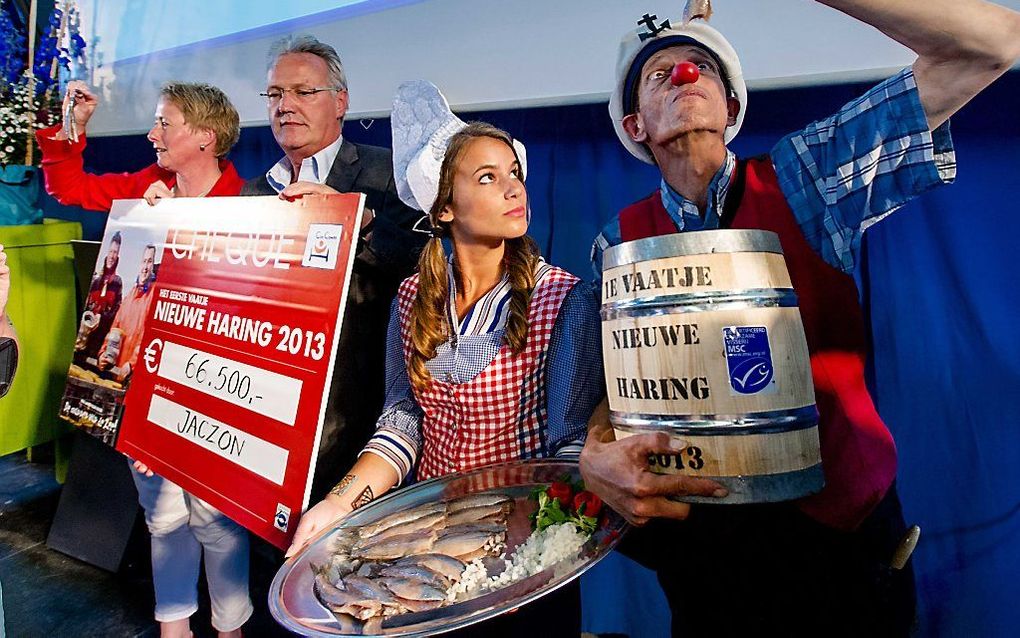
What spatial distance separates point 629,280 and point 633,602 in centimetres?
140

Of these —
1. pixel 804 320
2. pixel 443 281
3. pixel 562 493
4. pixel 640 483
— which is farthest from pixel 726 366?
pixel 443 281

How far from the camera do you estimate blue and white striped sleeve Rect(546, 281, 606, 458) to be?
139cm

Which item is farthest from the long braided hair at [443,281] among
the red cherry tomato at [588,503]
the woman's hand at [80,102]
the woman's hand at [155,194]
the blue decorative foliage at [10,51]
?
the blue decorative foliage at [10,51]

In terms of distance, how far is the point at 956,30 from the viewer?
32.8 inches

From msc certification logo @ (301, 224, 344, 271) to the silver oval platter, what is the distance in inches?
26.5

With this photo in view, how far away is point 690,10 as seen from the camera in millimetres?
1217

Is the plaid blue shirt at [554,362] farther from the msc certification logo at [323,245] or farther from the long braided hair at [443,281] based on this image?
the msc certification logo at [323,245]

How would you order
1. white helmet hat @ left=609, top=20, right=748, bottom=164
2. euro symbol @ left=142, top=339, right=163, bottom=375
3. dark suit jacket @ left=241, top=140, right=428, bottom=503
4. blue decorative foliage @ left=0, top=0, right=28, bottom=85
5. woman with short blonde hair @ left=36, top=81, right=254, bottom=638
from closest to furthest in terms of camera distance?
Result: white helmet hat @ left=609, top=20, right=748, bottom=164
dark suit jacket @ left=241, top=140, right=428, bottom=503
euro symbol @ left=142, top=339, right=163, bottom=375
woman with short blonde hair @ left=36, top=81, right=254, bottom=638
blue decorative foliage @ left=0, top=0, right=28, bottom=85

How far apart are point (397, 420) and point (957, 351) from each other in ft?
4.61

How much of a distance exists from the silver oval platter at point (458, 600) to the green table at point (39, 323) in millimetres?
3138

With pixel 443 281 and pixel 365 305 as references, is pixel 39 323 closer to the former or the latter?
pixel 365 305

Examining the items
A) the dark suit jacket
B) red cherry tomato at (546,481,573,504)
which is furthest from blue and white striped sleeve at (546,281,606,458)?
the dark suit jacket

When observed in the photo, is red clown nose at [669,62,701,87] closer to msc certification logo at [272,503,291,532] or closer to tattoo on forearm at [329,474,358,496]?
tattoo on forearm at [329,474,358,496]

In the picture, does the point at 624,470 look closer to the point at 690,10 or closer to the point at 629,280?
the point at 629,280
